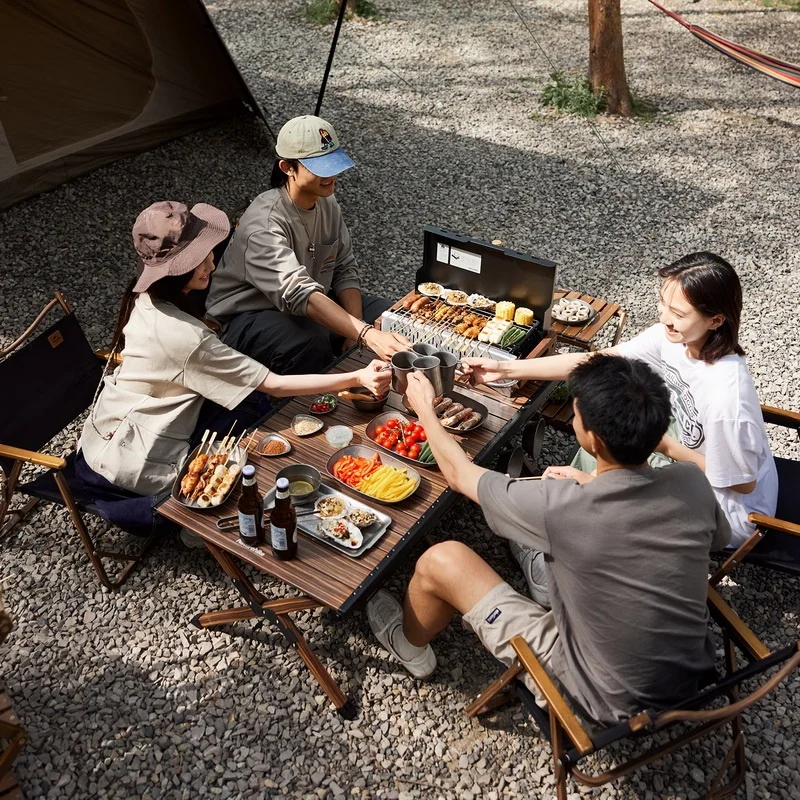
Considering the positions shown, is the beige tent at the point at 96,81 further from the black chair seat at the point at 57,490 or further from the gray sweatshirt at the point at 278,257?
the black chair seat at the point at 57,490

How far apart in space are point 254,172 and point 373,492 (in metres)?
5.04

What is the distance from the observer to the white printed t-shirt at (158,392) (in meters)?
3.49

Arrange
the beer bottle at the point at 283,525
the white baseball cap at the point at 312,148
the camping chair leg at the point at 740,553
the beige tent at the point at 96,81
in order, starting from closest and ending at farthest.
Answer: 1. the beer bottle at the point at 283,525
2. the camping chair leg at the point at 740,553
3. the white baseball cap at the point at 312,148
4. the beige tent at the point at 96,81

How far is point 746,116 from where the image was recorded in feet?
28.6

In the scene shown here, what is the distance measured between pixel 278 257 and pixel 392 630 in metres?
Answer: 2.05

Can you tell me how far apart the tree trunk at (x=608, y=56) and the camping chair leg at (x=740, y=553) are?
6.74 meters

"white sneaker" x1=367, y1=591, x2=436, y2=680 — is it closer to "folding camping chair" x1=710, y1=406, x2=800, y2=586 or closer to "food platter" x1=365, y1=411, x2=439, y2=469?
"food platter" x1=365, y1=411, x2=439, y2=469

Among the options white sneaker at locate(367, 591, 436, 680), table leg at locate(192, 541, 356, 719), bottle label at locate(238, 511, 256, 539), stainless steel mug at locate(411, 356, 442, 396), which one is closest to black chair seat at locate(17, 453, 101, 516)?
table leg at locate(192, 541, 356, 719)

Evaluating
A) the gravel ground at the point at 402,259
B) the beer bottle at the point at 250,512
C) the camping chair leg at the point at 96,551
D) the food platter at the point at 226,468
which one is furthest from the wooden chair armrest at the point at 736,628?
the camping chair leg at the point at 96,551

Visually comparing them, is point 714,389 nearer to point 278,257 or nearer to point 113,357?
point 278,257

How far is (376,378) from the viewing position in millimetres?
3475

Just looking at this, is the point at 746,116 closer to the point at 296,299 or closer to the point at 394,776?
the point at 296,299

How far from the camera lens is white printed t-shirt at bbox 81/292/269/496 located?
3.49m

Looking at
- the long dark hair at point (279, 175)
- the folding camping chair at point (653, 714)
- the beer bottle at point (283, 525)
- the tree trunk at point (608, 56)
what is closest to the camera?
the folding camping chair at point (653, 714)
